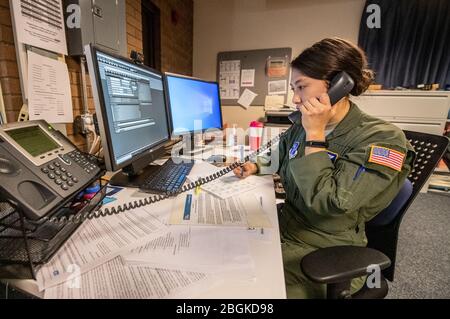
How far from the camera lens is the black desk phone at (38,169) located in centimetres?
47

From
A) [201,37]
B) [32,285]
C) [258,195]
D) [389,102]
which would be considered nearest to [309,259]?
[258,195]

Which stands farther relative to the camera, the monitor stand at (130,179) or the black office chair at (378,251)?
the monitor stand at (130,179)

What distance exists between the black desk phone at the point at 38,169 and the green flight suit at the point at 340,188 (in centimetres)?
63

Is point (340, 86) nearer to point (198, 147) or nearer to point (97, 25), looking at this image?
point (198, 147)

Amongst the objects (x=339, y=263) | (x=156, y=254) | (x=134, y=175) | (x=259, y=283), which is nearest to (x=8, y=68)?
(x=134, y=175)

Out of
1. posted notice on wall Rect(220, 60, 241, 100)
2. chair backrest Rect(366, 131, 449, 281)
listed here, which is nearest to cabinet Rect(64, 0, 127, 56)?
chair backrest Rect(366, 131, 449, 281)

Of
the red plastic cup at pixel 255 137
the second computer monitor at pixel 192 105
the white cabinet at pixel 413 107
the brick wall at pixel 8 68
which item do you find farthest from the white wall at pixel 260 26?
the brick wall at pixel 8 68

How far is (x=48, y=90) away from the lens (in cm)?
110

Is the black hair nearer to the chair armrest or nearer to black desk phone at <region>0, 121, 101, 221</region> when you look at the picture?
the chair armrest

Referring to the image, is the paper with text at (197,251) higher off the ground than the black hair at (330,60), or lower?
lower

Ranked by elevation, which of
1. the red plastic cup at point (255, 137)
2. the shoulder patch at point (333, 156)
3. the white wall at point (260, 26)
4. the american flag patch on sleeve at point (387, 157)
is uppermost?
the white wall at point (260, 26)

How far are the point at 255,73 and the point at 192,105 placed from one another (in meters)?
1.89

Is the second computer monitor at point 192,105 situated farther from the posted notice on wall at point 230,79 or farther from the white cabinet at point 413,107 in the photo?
the white cabinet at point 413,107
